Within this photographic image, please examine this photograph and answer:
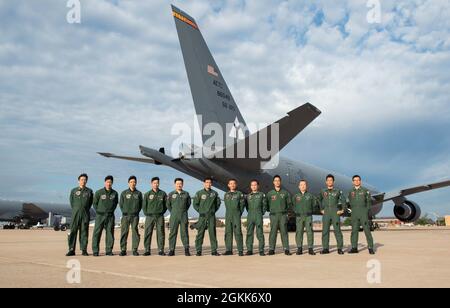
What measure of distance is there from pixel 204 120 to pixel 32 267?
9.30 m

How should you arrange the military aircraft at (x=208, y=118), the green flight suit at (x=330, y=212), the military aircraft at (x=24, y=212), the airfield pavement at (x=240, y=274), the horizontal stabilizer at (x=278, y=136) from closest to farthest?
the airfield pavement at (x=240, y=274)
the green flight suit at (x=330, y=212)
the horizontal stabilizer at (x=278, y=136)
the military aircraft at (x=208, y=118)
the military aircraft at (x=24, y=212)

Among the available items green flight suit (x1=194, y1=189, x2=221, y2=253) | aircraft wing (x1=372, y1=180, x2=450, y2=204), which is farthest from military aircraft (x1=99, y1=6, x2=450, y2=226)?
aircraft wing (x1=372, y1=180, x2=450, y2=204)

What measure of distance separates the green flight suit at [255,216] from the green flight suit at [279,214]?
199 mm

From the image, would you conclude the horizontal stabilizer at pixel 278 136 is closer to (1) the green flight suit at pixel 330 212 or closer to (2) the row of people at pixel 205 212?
(2) the row of people at pixel 205 212

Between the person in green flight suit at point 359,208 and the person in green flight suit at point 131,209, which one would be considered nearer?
the person in green flight suit at point 131,209

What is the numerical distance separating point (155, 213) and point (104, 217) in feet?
3.71

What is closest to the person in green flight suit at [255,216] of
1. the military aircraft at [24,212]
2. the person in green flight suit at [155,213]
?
the person in green flight suit at [155,213]

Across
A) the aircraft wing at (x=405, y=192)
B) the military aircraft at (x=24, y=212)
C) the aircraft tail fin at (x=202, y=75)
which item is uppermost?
the aircraft tail fin at (x=202, y=75)

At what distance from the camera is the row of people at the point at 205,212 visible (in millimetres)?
8961

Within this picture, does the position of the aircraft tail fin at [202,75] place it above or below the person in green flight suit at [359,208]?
above

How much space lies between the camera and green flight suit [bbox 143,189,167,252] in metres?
9.02

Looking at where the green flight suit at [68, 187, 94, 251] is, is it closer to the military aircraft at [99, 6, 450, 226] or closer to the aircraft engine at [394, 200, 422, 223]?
the military aircraft at [99, 6, 450, 226]

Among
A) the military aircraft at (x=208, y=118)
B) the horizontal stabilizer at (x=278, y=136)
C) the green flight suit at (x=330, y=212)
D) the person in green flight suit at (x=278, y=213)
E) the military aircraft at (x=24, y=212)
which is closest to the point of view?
the person in green flight suit at (x=278, y=213)
